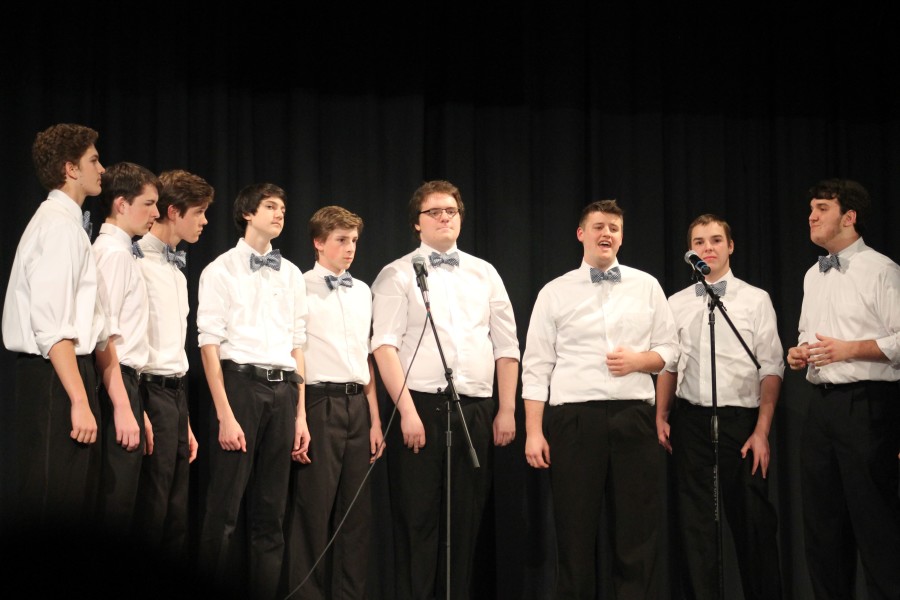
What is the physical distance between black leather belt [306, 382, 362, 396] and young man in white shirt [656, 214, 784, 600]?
1602 millimetres

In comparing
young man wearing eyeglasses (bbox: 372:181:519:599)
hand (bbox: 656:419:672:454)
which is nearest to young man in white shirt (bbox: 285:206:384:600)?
young man wearing eyeglasses (bbox: 372:181:519:599)

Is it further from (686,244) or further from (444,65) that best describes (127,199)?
(686,244)

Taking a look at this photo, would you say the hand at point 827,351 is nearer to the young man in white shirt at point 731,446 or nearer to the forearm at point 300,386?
the young man in white shirt at point 731,446

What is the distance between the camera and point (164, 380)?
4109mm

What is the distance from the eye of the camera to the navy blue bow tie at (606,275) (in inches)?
175

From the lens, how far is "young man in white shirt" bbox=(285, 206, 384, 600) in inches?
173

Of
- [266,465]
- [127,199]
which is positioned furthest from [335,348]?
[127,199]

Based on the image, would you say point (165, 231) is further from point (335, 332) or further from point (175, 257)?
point (335, 332)

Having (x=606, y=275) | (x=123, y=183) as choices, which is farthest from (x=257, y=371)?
(x=606, y=275)

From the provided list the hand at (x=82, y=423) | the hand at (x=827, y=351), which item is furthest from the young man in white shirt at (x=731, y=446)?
the hand at (x=82, y=423)

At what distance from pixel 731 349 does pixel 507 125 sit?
1826mm

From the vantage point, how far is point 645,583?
13.6 ft

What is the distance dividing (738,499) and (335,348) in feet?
6.95

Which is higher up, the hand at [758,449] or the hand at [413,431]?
the hand at [413,431]
